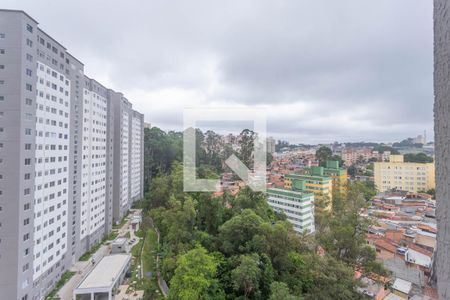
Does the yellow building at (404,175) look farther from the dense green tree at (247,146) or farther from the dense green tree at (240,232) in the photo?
the dense green tree at (240,232)

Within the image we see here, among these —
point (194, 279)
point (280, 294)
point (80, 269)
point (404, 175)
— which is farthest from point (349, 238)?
point (404, 175)

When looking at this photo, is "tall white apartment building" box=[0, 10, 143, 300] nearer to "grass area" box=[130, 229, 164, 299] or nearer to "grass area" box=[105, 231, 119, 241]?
"grass area" box=[105, 231, 119, 241]

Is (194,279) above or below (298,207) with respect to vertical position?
below

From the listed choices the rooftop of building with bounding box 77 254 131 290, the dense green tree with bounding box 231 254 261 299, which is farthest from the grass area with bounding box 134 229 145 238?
the dense green tree with bounding box 231 254 261 299

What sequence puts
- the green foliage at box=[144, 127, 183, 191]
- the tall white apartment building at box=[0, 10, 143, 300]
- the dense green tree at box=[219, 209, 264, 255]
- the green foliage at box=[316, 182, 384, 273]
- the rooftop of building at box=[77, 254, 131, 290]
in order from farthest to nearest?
the green foliage at box=[144, 127, 183, 191] → the rooftop of building at box=[77, 254, 131, 290] → the dense green tree at box=[219, 209, 264, 255] → the tall white apartment building at box=[0, 10, 143, 300] → the green foliage at box=[316, 182, 384, 273]

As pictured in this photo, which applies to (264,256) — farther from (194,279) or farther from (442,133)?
(442,133)

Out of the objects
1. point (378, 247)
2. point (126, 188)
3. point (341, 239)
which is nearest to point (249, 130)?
point (341, 239)
